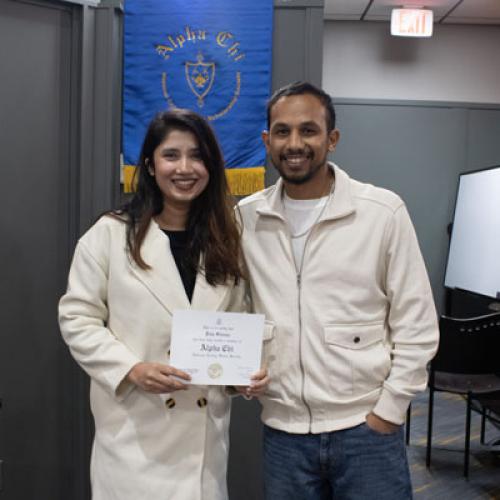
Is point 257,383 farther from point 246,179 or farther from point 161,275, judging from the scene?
point 246,179

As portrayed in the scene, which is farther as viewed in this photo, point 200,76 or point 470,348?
point 470,348

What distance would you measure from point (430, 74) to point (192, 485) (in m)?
5.52

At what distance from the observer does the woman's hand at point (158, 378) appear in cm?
158

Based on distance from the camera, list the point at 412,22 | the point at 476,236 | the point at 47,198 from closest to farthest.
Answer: the point at 47,198, the point at 476,236, the point at 412,22

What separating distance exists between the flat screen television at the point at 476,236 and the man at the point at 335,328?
335 cm

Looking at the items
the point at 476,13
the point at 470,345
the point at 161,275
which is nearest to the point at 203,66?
the point at 161,275

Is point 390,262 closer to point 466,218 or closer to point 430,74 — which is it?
point 466,218

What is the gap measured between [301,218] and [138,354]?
59 centimetres

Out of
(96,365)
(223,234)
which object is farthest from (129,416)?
(223,234)

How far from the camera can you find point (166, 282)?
169cm

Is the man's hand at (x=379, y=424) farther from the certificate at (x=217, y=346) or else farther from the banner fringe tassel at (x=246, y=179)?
the banner fringe tassel at (x=246, y=179)

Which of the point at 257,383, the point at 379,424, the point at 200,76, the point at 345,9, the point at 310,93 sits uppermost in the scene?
the point at 345,9

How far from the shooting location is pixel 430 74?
6.25 metres

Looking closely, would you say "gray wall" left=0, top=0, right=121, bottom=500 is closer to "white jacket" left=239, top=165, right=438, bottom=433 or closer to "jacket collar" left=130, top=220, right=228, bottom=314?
"jacket collar" left=130, top=220, right=228, bottom=314
